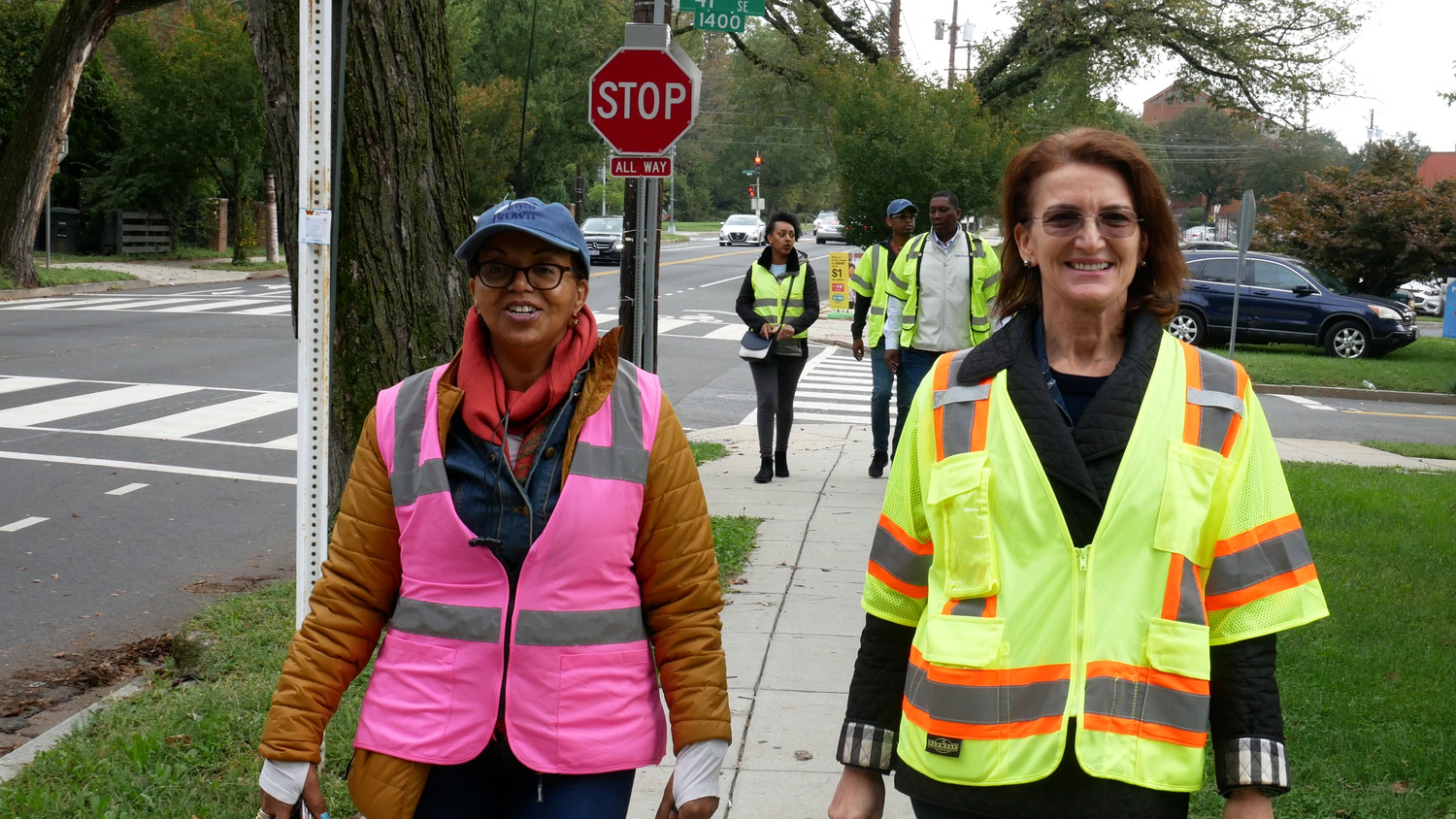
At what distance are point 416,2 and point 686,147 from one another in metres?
88.9

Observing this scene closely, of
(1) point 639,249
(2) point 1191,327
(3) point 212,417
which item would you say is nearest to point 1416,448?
(2) point 1191,327

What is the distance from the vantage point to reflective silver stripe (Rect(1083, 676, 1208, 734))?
210cm

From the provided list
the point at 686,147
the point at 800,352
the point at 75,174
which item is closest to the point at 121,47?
the point at 75,174

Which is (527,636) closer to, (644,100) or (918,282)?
(644,100)

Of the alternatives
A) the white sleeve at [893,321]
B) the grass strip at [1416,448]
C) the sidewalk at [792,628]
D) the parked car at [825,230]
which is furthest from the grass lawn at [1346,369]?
the parked car at [825,230]

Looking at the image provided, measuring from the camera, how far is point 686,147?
9256cm

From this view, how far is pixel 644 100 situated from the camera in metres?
8.59

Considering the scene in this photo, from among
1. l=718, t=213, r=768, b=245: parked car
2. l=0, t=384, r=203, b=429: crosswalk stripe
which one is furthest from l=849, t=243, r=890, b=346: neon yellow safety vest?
l=718, t=213, r=768, b=245: parked car

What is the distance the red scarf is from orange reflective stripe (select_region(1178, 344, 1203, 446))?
1059 millimetres

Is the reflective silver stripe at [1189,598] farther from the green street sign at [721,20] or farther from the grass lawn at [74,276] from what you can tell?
the grass lawn at [74,276]

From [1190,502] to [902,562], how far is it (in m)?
0.49

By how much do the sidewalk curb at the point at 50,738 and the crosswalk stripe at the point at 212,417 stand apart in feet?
20.6

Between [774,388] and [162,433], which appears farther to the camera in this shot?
[162,433]

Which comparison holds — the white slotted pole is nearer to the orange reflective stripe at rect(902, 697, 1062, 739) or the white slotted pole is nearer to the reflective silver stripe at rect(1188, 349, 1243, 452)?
the orange reflective stripe at rect(902, 697, 1062, 739)
